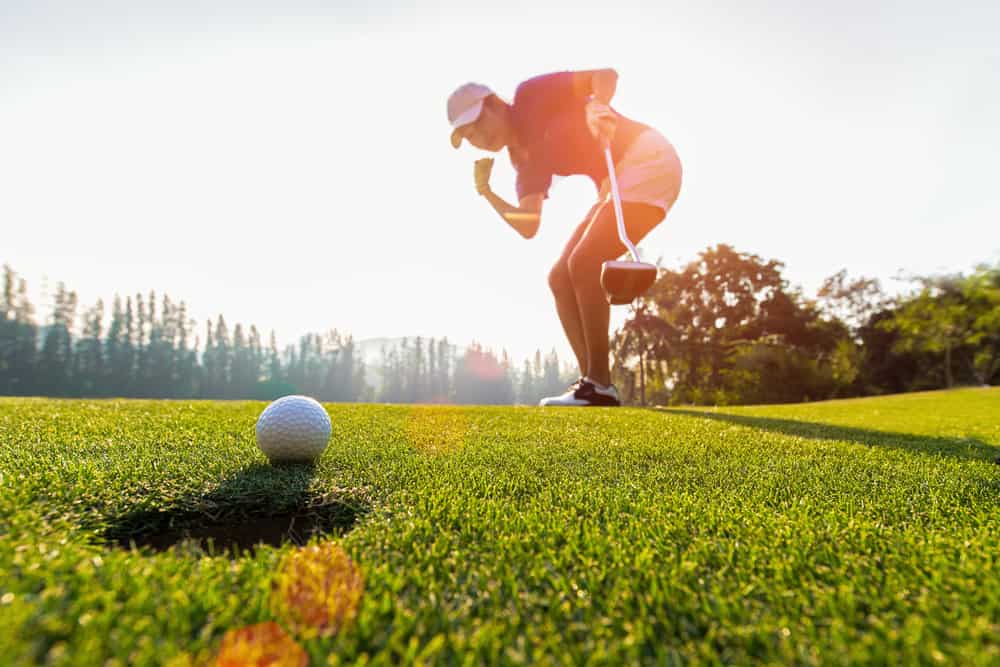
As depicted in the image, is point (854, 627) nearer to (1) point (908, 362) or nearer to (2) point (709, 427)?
(2) point (709, 427)

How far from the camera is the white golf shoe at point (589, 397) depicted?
6176mm

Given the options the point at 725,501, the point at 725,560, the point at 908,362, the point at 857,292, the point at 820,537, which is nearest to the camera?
the point at 725,560

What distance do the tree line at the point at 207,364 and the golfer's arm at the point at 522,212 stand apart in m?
71.2

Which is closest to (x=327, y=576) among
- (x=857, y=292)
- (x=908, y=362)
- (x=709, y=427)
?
(x=709, y=427)

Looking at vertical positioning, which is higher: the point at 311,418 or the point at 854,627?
the point at 311,418

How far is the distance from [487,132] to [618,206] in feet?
6.67

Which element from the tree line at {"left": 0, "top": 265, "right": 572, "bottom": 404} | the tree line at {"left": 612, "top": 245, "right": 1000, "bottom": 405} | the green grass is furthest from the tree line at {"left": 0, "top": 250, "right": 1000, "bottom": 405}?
the tree line at {"left": 0, "top": 265, "right": 572, "bottom": 404}

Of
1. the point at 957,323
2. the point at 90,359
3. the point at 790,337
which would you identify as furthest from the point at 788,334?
the point at 90,359

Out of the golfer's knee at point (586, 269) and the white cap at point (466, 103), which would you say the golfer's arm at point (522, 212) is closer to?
the white cap at point (466, 103)

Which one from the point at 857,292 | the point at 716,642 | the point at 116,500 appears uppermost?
the point at 857,292

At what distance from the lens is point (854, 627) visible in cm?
96

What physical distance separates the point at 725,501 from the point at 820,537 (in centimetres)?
37

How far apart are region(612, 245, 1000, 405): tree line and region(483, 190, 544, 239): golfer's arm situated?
20.3 meters

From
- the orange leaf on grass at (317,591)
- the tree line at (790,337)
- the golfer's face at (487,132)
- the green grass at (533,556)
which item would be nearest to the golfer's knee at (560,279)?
the golfer's face at (487,132)
